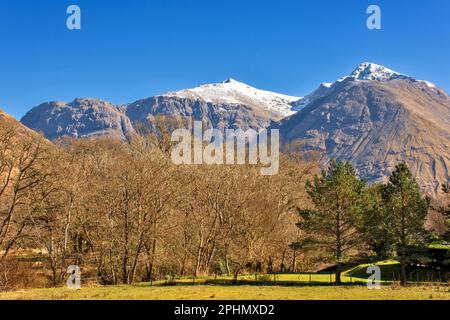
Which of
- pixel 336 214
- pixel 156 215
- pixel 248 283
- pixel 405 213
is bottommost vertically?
pixel 248 283

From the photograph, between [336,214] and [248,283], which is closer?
[248,283]

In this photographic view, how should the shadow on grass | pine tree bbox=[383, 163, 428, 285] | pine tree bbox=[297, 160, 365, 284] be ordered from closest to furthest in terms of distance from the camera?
the shadow on grass → pine tree bbox=[297, 160, 365, 284] → pine tree bbox=[383, 163, 428, 285]

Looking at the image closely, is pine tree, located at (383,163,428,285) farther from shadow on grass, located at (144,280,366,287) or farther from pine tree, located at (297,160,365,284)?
shadow on grass, located at (144,280,366,287)

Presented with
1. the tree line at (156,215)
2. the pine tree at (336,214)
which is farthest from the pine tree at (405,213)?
the pine tree at (336,214)

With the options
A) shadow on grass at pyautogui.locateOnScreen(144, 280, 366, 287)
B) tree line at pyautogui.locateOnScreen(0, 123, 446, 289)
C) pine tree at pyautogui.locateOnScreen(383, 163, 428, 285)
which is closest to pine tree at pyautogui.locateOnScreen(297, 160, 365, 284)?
tree line at pyautogui.locateOnScreen(0, 123, 446, 289)

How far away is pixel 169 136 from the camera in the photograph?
183 feet

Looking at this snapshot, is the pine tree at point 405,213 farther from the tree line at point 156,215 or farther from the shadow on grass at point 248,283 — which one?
the shadow on grass at point 248,283

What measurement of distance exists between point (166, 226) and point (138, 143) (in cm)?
947

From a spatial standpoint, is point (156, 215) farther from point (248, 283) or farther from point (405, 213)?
point (405, 213)

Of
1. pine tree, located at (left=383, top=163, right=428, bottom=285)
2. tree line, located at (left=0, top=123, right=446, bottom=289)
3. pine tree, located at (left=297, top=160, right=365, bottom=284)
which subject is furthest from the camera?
pine tree, located at (left=383, top=163, right=428, bottom=285)

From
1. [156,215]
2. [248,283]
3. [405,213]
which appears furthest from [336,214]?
[156,215]

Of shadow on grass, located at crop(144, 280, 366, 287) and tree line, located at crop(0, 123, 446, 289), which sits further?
tree line, located at crop(0, 123, 446, 289)

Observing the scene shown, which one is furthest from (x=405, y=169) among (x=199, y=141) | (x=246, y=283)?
(x=199, y=141)
